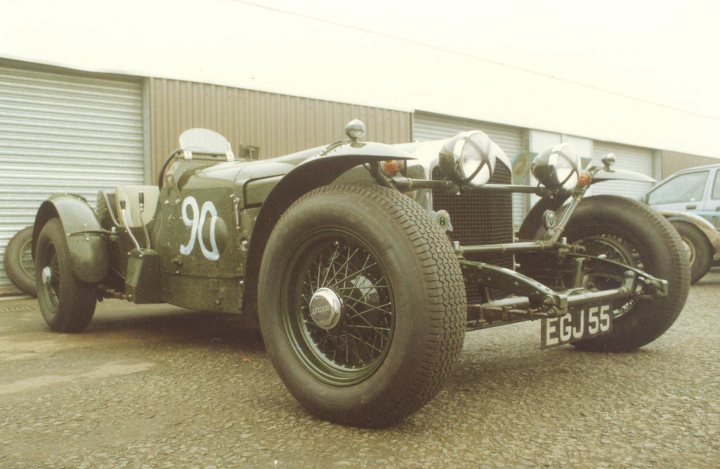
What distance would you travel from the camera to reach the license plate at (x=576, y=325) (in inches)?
104

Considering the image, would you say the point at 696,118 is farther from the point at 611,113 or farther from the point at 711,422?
the point at 711,422

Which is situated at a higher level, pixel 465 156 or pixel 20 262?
pixel 465 156

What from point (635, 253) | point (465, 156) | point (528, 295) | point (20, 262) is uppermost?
point (465, 156)

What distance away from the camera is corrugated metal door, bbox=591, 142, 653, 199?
54.7 feet

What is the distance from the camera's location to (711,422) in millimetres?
2332

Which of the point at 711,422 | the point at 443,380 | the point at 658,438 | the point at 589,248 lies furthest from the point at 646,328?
the point at 443,380

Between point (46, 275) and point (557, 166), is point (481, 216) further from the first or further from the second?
point (46, 275)

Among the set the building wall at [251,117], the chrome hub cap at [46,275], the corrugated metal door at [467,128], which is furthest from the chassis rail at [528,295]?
the corrugated metal door at [467,128]

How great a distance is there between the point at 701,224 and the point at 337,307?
6803 mm

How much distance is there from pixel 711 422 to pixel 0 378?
339 centimetres

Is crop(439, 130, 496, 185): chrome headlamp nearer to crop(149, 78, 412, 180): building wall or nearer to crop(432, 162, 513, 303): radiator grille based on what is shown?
crop(432, 162, 513, 303): radiator grille

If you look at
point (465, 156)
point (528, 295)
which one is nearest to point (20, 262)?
point (465, 156)

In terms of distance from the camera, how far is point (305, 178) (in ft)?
9.26

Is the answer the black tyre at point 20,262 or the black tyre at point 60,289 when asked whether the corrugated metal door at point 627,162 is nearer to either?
the black tyre at point 20,262
